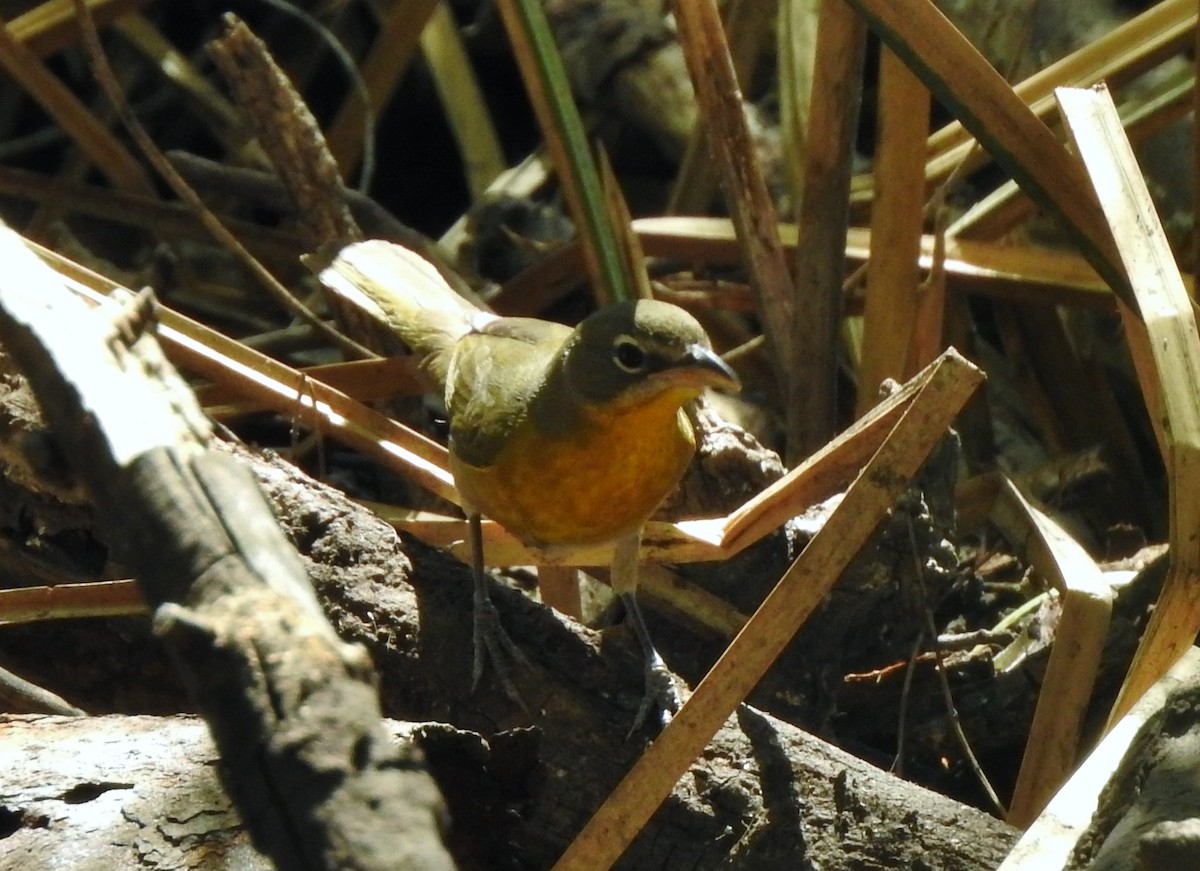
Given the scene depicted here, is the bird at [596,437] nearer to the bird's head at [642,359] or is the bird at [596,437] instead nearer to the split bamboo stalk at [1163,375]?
the bird's head at [642,359]

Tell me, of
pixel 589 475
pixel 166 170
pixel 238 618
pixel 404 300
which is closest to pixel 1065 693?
pixel 589 475

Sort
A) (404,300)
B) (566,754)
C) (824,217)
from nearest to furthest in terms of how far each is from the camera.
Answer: (566,754) → (824,217) → (404,300)

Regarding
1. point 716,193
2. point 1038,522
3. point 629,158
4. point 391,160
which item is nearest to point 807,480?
point 1038,522

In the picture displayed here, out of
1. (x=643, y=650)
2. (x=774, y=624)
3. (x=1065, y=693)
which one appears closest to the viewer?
(x=774, y=624)

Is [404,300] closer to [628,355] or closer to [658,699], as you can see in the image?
[628,355]

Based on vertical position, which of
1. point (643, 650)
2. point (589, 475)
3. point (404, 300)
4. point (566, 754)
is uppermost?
point (404, 300)

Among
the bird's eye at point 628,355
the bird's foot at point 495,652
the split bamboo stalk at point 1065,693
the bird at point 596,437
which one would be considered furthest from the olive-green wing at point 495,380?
the split bamboo stalk at point 1065,693

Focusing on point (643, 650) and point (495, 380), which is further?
point (495, 380)

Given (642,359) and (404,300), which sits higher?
(404,300)
